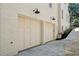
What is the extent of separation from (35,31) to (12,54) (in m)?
4.19

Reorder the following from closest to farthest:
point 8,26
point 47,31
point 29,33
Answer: point 8,26, point 29,33, point 47,31

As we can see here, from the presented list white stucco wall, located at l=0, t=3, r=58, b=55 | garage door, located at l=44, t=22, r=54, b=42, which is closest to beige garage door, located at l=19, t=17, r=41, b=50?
white stucco wall, located at l=0, t=3, r=58, b=55

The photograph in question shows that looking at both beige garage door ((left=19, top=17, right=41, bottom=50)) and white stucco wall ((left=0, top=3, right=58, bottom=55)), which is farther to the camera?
beige garage door ((left=19, top=17, right=41, bottom=50))

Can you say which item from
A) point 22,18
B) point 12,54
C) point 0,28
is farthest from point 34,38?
point 0,28

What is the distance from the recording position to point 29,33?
10.9m

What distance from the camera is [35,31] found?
1202 centimetres

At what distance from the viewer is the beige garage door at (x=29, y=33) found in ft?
32.3

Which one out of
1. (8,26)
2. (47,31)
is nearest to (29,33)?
(8,26)

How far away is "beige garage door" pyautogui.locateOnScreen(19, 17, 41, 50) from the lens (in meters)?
9.84

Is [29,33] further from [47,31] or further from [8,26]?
[47,31]

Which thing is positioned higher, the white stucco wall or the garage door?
the white stucco wall

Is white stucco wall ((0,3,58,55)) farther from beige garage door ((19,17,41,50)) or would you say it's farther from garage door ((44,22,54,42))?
garage door ((44,22,54,42))

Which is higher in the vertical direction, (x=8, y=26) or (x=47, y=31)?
(x=8, y=26)

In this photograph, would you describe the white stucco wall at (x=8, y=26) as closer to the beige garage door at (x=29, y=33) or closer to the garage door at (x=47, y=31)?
the beige garage door at (x=29, y=33)
